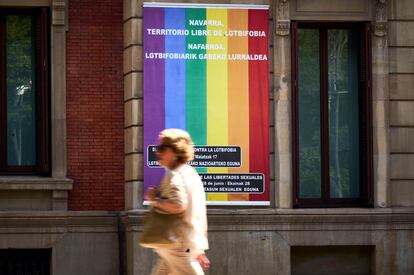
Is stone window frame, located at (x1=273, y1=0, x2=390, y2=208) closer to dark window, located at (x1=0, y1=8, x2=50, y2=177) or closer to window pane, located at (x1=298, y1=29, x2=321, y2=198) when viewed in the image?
window pane, located at (x1=298, y1=29, x2=321, y2=198)

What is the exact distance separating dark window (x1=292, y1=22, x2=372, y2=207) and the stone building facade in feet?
0.76

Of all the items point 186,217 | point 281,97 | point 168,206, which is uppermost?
point 281,97

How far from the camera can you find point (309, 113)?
18531mm

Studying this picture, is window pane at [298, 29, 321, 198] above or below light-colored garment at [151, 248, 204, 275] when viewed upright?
above

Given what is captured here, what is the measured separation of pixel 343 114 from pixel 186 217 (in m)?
8.87

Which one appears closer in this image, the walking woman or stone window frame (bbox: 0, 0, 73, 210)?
the walking woman

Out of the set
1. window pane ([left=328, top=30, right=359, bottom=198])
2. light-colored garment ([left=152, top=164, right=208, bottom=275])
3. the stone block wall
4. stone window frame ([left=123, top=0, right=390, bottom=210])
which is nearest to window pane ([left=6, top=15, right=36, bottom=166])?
stone window frame ([left=123, top=0, right=390, bottom=210])

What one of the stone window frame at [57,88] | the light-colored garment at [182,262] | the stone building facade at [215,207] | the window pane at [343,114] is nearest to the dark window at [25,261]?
the stone building facade at [215,207]

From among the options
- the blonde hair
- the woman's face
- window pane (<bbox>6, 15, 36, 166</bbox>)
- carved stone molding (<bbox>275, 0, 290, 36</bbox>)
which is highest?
carved stone molding (<bbox>275, 0, 290, 36</bbox>)

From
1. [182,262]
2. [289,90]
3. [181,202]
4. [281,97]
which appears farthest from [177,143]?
[289,90]

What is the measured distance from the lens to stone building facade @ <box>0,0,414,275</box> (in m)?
17.6

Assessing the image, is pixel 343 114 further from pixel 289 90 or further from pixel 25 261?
pixel 25 261

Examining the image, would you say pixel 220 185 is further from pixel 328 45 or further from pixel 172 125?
pixel 328 45

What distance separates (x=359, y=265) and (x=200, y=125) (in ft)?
11.6
